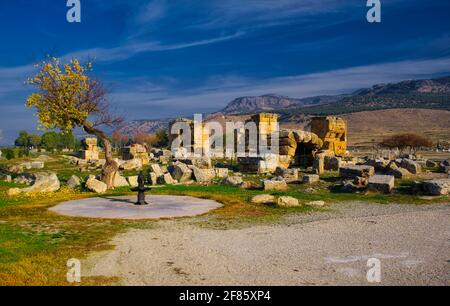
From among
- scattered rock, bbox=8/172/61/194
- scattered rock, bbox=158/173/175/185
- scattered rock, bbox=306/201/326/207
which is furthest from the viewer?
scattered rock, bbox=158/173/175/185

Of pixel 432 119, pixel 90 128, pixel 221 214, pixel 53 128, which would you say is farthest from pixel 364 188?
pixel 432 119

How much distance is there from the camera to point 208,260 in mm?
9484

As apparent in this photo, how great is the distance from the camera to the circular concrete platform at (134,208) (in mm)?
15023

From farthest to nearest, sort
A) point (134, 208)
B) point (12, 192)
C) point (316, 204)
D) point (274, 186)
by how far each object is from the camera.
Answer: point (274, 186)
point (12, 192)
point (316, 204)
point (134, 208)

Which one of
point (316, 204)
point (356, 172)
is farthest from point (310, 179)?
point (316, 204)

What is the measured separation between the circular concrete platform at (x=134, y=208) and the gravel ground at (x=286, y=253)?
1.67 m

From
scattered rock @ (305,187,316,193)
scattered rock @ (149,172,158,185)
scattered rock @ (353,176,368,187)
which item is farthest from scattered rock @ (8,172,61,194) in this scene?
scattered rock @ (353,176,368,187)

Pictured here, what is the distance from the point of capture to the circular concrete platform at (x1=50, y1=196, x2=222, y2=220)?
15.0 metres

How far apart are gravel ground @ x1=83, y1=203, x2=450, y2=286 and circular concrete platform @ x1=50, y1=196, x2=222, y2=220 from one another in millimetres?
1673

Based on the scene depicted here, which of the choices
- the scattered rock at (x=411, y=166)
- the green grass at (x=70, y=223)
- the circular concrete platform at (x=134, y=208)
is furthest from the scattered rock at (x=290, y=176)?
the circular concrete platform at (x=134, y=208)

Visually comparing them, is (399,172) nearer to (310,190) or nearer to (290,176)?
(290,176)

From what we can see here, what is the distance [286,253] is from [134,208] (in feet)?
25.9

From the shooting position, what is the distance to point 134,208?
16.4 m

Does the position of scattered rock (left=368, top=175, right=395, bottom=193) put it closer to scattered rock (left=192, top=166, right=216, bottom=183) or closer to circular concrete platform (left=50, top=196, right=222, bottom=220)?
circular concrete platform (left=50, top=196, right=222, bottom=220)
